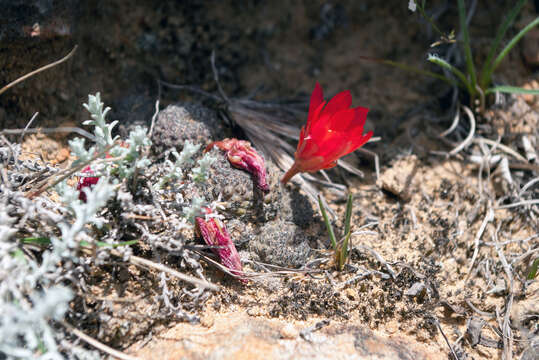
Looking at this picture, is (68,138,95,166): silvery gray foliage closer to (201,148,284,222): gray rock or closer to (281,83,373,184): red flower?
(201,148,284,222): gray rock

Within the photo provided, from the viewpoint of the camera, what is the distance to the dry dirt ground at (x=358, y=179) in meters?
2.06

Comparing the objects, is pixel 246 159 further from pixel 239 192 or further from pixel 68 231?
pixel 68 231

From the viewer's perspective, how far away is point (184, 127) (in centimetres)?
263

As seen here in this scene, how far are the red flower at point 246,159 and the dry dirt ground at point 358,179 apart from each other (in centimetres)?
50

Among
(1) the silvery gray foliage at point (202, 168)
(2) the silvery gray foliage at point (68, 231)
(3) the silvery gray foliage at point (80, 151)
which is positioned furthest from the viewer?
(1) the silvery gray foliage at point (202, 168)

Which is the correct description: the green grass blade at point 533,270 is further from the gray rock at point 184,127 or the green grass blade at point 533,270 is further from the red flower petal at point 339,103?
the gray rock at point 184,127

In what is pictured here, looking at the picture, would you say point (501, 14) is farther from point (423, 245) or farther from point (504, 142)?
point (423, 245)

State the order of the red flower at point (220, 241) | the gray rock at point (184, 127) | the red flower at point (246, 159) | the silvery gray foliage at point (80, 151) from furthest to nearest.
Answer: the gray rock at point (184, 127) < the red flower at point (246, 159) < the red flower at point (220, 241) < the silvery gray foliage at point (80, 151)

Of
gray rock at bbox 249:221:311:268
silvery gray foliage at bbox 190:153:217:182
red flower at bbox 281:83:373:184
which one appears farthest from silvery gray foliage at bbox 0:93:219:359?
red flower at bbox 281:83:373:184

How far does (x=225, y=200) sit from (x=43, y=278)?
39.3 inches

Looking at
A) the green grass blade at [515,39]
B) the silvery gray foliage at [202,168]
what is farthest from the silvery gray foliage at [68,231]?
the green grass blade at [515,39]

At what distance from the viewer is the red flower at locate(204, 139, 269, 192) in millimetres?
2443

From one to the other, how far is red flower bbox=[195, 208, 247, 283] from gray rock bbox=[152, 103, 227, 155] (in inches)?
22.9

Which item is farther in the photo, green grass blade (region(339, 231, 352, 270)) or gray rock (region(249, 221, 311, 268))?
gray rock (region(249, 221, 311, 268))
